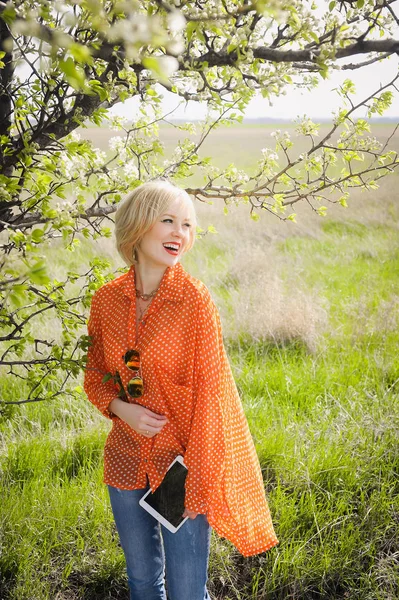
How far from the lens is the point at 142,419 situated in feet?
6.72

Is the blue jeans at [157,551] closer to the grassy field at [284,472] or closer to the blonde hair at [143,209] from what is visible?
the grassy field at [284,472]

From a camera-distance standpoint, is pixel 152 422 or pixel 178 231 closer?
pixel 152 422

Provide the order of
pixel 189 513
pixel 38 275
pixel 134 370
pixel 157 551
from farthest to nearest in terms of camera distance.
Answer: pixel 157 551 → pixel 134 370 → pixel 189 513 → pixel 38 275

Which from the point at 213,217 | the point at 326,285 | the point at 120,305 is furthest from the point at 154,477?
the point at 213,217

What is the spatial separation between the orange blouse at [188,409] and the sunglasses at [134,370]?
0.02m

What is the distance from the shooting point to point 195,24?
1.37 metres

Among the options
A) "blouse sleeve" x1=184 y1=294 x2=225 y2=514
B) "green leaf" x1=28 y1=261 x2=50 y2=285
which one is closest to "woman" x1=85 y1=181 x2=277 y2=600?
"blouse sleeve" x1=184 y1=294 x2=225 y2=514

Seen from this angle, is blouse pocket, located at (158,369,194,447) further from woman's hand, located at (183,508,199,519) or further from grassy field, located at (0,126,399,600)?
grassy field, located at (0,126,399,600)

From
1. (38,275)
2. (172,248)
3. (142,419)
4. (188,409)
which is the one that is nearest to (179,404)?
(188,409)

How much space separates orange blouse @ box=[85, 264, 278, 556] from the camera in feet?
6.59

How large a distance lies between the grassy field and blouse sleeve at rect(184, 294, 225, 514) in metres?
1.12

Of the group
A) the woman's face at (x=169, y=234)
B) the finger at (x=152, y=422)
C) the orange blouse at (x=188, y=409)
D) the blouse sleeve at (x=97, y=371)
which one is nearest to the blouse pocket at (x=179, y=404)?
the orange blouse at (x=188, y=409)

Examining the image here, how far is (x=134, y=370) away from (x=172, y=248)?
0.49 meters

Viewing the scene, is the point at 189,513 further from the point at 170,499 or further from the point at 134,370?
the point at 134,370
